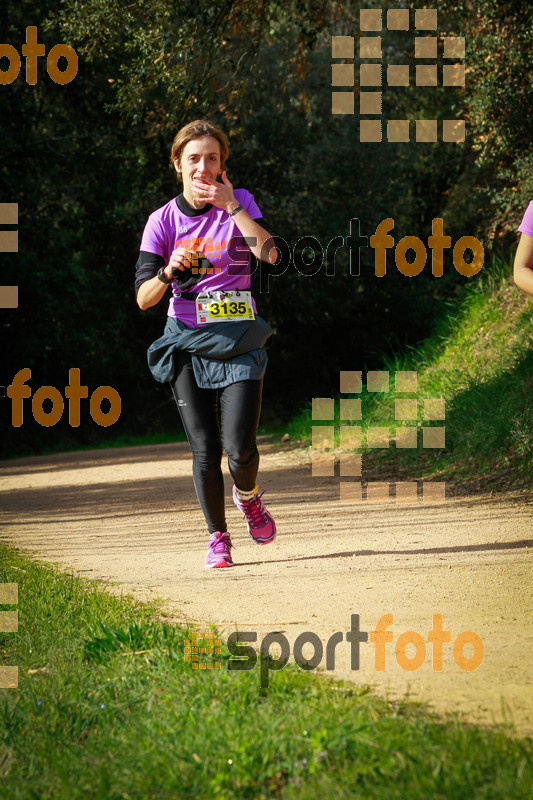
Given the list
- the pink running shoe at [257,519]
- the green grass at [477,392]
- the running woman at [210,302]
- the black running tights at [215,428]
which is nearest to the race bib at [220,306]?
the running woman at [210,302]

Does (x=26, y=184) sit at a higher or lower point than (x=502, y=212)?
higher

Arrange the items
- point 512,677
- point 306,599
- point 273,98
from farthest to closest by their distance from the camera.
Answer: point 273,98 → point 306,599 → point 512,677

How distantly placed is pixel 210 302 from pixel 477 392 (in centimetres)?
551

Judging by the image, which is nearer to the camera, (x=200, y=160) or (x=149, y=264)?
(x=200, y=160)

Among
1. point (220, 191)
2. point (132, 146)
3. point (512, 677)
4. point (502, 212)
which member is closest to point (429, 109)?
point (132, 146)

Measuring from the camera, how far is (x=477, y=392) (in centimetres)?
961

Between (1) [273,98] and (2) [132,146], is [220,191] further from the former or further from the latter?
(1) [273,98]

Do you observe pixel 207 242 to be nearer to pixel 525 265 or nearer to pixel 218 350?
pixel 218 350

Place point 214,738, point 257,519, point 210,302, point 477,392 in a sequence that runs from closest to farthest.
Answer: point 214,738 → point 210,302 → point 257,519 → point 477,392

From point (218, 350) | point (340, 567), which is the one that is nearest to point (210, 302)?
point (218, 350)

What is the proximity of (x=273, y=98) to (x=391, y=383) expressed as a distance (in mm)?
10579

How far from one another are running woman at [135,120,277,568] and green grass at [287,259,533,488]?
12.0ft

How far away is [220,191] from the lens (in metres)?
4.54

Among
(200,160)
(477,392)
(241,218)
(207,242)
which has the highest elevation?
(200,160)
